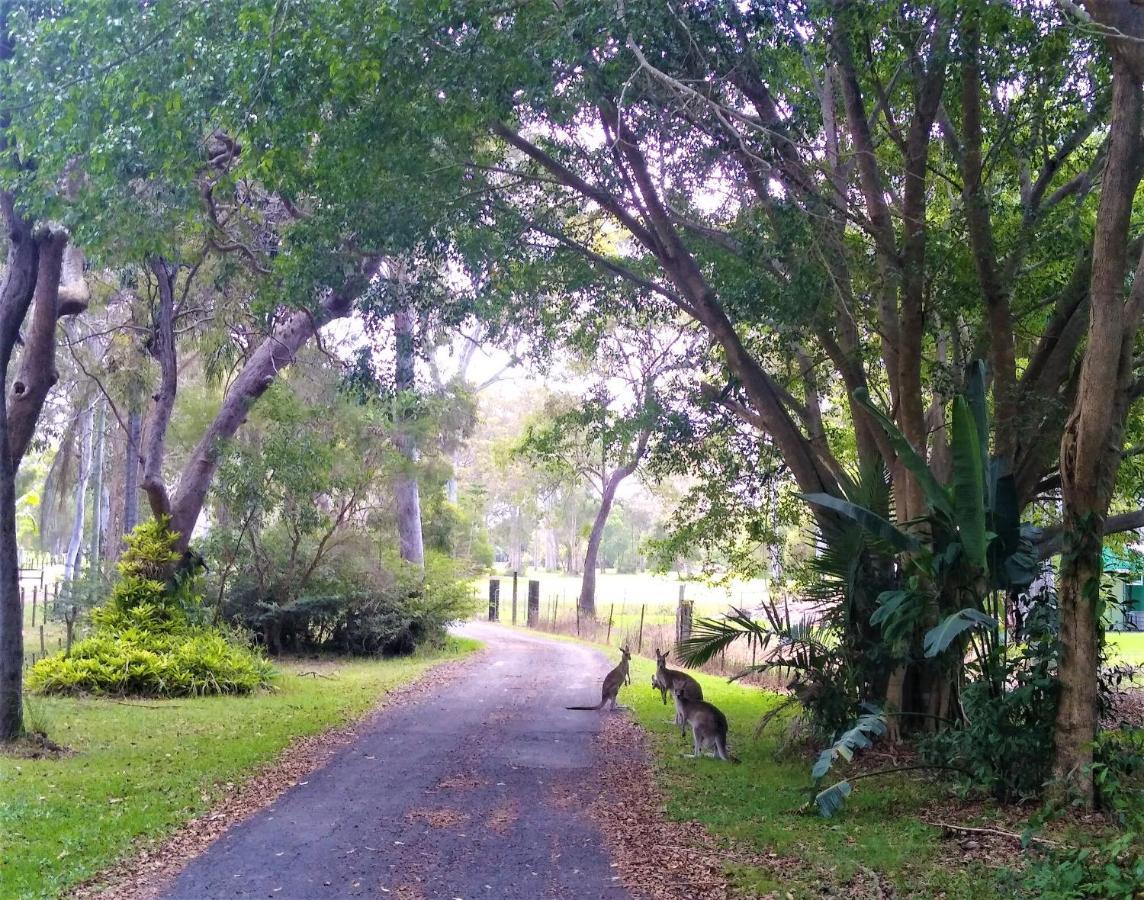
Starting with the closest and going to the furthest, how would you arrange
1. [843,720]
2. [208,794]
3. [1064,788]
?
[1064,788], [208,794], [843,720]

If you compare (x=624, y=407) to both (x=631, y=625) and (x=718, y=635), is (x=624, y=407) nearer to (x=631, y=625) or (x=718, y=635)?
(x=718, y=635)

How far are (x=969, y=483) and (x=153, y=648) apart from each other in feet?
45.5

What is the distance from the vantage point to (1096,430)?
8438 millimetres

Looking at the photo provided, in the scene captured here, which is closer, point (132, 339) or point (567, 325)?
point (567, 325)

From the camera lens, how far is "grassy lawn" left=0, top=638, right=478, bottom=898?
26.0ft

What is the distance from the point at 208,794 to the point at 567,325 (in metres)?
10.2

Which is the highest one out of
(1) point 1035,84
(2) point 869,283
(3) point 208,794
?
(1) point 1035,84

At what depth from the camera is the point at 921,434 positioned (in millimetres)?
11602

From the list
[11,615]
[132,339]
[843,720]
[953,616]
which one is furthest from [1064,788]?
[132,339]

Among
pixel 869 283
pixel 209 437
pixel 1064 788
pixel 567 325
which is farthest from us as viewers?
pixel 209 437

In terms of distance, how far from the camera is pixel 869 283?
12.1 metres

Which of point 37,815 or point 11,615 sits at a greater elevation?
point 11,615

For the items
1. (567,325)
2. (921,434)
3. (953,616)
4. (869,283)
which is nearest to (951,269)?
(869,283)

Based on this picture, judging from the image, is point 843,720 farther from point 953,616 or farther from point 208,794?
point 208,794
